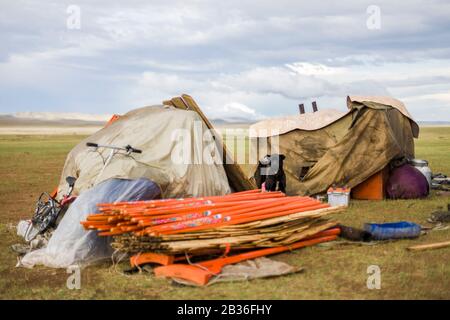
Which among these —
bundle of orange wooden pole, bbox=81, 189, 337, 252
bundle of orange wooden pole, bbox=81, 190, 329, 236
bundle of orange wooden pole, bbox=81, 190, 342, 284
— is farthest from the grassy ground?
bundle of orange wooden pole, bbox=81, 190, 329, 236

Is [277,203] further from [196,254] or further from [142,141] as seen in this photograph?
[142,141]

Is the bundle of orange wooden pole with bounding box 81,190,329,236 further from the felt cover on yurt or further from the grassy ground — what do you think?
the felt cover on yurt

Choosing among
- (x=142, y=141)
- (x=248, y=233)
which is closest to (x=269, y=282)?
(x=248, y=233)

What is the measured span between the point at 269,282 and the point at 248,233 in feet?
3.24

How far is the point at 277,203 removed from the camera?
7742 mm

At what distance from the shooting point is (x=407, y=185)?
12.0 meters

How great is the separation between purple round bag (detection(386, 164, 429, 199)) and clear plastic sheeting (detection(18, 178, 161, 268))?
662 cm

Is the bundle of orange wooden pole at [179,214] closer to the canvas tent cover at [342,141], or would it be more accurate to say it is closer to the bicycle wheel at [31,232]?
the bicycle wheel at [31,232]

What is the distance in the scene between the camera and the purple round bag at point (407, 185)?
1202 cm

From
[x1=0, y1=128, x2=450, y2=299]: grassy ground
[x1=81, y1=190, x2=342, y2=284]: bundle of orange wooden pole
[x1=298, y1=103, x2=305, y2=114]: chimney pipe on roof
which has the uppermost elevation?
[x1=298, y1=103, x2=305, y2=114]: chimney pipe on roof

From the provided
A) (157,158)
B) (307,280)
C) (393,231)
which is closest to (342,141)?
(393,231)

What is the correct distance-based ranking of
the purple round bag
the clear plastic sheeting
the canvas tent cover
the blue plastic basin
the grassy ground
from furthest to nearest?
1. the canvas tent cover
2. the purple round bag
3. the blue plastic basin
4. the clear plastic sheeting
5. the grassy ground

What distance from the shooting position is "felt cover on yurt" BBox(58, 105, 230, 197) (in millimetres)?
8539

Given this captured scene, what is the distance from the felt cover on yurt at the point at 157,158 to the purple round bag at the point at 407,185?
429 cm
